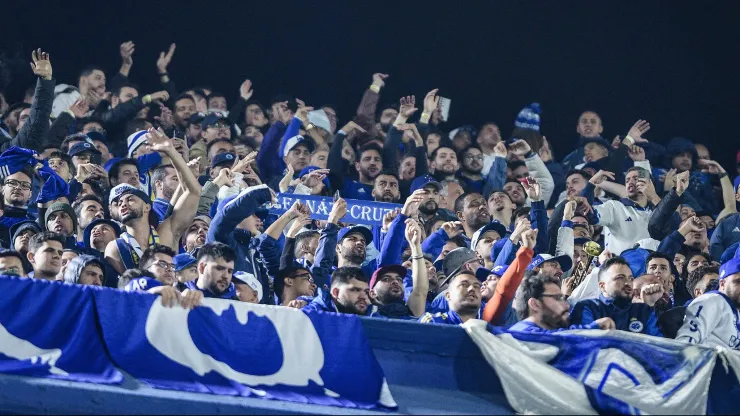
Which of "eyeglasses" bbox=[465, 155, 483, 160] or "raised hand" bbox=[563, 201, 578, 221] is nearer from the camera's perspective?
"raised hand" bbox=[563, 201, 578, 221]

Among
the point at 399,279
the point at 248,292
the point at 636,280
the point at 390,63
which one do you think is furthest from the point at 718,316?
the point at 390,63

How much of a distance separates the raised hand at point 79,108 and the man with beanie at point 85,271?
399cm

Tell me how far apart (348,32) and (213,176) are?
5426 mm

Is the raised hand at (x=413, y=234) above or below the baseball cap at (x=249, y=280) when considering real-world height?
above

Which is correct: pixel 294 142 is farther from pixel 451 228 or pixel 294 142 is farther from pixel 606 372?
pixel 606 372

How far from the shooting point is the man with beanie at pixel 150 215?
28.5 ft

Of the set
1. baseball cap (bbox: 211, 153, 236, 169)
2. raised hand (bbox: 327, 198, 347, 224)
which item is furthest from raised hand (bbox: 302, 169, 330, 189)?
raised hand (bbox: 327, 198, 347, 224)

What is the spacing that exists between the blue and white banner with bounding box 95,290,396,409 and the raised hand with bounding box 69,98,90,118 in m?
4.85

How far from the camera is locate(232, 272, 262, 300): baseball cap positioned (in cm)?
851

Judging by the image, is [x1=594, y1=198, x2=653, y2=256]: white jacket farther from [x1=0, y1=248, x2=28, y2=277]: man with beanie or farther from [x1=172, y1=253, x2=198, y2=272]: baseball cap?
[x1=0, y1=248, x2=28, y2=277]: man with beanie

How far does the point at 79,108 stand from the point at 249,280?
12.7 feet

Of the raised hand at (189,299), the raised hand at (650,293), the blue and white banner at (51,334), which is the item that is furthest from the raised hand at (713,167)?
the blue and white banner at (51,334)

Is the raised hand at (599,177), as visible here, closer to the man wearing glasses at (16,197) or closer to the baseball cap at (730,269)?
the baseball cap at (730,269)

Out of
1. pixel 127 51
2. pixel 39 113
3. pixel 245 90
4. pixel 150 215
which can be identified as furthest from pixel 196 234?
pixel 245 90
